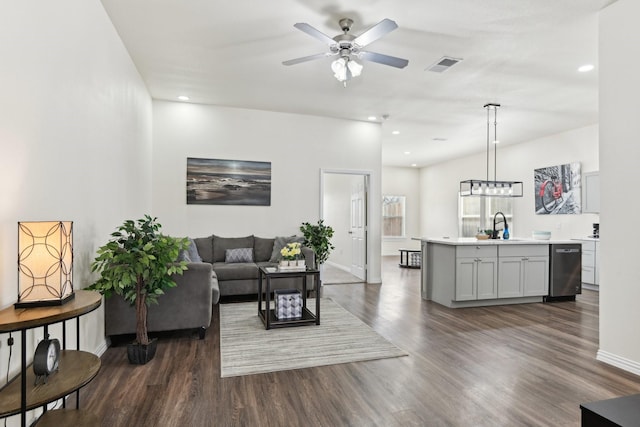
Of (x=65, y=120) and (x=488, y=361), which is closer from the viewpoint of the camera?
(x=65, y=120)

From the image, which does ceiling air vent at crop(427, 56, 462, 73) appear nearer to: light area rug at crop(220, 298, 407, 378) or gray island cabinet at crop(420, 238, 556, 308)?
gray island cabinet at crop(420, 238, 556, 308)

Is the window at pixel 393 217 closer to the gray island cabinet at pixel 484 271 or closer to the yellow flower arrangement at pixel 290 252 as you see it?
the gray island cabinet at pixel 484 271

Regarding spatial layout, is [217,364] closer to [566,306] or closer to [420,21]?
[420,21]

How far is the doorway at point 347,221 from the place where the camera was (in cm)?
669

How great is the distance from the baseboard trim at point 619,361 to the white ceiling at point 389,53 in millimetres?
2934

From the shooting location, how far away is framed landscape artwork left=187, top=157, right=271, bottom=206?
225 inches

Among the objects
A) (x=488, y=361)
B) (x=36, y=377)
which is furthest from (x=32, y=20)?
(x=488, y=361)

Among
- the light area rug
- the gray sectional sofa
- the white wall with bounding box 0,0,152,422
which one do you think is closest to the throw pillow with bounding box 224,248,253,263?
the gray sectional sofa

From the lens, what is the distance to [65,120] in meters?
2.30

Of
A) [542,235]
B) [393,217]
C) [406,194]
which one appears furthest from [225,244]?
[406,194]

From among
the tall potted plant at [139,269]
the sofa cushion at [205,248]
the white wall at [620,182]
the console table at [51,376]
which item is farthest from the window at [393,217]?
the console table at [51,376]

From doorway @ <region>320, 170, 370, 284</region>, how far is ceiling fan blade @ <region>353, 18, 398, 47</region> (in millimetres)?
3449

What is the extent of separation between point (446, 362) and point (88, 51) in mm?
3779

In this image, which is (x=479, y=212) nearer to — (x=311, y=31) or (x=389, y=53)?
(x=389, y=53)
